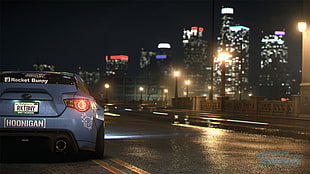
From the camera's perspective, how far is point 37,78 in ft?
25.2

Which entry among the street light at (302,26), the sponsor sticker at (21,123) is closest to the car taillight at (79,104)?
the sponsor sticker at (21,123)

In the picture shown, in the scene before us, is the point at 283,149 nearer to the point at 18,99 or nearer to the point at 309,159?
the point at 309,159

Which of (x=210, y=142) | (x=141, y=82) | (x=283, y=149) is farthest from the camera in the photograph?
(x=141, y=82)

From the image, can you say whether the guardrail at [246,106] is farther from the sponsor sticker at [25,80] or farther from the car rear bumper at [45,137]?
the car rear bumper at [45,137]

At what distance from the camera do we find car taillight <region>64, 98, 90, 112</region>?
7.20 meters

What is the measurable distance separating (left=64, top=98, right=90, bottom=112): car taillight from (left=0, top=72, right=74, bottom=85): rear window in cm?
58

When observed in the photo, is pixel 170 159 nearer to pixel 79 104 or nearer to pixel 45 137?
pixel 79 104

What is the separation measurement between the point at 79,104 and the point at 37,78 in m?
0.97

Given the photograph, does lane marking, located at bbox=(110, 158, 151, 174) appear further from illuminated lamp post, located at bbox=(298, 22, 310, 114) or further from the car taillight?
illuminated lamp post, located at bbox=(298, 22, 310, 114)

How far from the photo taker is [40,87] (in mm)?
7211

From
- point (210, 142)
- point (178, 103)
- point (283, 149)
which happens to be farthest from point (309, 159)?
point (178, 103)

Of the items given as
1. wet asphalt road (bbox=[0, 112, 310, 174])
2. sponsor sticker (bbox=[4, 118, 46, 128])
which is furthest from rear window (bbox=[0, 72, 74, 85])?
wet asphalt road (bbox=[0, 112, 310, 174])

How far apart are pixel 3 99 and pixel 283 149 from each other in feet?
20.2

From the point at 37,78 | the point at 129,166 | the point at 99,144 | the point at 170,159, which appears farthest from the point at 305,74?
the point at 37,78
